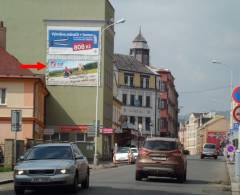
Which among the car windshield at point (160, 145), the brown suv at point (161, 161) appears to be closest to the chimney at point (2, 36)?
the car windshield at point (160, 145)

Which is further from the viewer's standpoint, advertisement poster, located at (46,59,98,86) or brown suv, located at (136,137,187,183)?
advertisement poster, located at (46,59,98,86)

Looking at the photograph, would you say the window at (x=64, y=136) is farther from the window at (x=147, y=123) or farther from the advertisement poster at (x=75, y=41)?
the window at (x=147, y=123)

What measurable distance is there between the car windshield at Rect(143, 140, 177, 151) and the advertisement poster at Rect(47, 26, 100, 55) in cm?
3593

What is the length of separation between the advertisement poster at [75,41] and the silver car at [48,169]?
42.2 meters

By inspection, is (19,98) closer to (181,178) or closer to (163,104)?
(181,178)

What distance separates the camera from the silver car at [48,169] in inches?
731

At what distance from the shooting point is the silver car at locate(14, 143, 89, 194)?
60.9 ft

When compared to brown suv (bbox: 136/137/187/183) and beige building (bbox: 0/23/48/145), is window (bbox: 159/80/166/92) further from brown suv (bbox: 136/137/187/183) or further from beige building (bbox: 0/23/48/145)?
brown suv (bbox: 136/137/187/183)

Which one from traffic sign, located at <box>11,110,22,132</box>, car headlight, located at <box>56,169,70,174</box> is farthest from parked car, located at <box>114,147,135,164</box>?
car headlight, located at <box>56,169,70,174</box>

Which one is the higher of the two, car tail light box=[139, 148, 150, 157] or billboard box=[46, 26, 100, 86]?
billboard box=[46, 26, 100, 86]

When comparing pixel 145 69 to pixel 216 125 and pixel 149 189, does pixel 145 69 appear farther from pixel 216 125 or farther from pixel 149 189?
pixel 149 189

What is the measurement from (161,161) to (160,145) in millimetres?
797

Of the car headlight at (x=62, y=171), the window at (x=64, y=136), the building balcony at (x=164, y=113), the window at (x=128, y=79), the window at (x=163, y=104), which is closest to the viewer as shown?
the car headlight at (x=62, y=171)

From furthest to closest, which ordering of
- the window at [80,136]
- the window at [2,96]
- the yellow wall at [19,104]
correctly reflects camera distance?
the window at [80,136]
the window at [2,96]
the yellow wall at [19,104]
